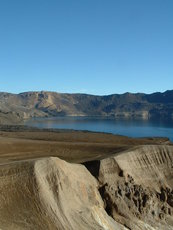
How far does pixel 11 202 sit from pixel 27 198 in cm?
120

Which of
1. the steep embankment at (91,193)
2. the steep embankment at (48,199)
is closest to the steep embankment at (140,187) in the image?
the steep embankment at (91,193)

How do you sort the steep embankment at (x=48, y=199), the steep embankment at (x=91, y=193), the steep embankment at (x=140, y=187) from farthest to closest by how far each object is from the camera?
the steep embankment at (x=140, y=187) → the steep embankment at (x=91, y=193) → the steep embankment at (x=48, y=199)

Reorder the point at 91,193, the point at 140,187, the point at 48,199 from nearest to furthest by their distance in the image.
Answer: the point at 48,199
the point at 91,193
the point at 140,187

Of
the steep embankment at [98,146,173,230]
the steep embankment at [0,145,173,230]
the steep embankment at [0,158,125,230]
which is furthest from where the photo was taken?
the steep embankment at [98,146,173,230]

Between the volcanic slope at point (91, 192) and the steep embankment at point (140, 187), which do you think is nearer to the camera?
the volcanic slope at point (91, 192)

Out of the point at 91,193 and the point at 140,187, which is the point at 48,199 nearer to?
the point at 91,193

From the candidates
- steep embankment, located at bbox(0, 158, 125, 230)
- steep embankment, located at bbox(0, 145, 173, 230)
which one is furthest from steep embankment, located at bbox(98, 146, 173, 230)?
steep embankment, located at bbox(0, 158, 125, 230)

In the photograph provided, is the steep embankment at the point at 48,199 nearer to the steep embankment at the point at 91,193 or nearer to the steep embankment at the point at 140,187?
the steep embankment at the point at 91,193

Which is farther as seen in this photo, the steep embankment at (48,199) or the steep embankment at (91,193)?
the steep embankment at (91,193)

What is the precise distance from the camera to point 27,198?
25.6 metres

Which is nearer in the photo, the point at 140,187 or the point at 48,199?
the point at 48,199

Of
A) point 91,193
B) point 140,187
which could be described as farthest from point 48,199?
point 140,187

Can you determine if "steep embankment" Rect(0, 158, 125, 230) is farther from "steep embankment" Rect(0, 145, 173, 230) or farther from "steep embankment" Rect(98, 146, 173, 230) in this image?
"steep embankment" Rect(98, 146, 173, 230)

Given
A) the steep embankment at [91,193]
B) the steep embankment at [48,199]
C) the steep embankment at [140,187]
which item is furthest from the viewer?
the steep embankment at [140,187]
